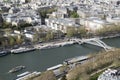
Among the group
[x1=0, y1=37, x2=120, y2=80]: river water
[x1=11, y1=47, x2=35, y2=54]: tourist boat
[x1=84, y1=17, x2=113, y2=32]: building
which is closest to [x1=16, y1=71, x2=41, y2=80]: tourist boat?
[x1=0, y1=37, x2=120, y2=80]: river water

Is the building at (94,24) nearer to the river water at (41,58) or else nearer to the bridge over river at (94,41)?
the bridge over river at (94,41)

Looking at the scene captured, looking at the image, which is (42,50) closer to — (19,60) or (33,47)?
(33,47)

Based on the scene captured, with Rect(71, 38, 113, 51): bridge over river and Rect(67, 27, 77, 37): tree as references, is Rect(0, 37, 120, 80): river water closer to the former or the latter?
Rect(71, 38, 113, 51): bridge over river

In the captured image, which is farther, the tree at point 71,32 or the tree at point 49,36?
the tree at point 71,32

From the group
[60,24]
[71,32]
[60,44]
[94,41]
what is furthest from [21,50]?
[60,24]

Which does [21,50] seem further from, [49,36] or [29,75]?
[29,75]

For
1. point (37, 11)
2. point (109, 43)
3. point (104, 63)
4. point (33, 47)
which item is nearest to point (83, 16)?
point (37, 11)

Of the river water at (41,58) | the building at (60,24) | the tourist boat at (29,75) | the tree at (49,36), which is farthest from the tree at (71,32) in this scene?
the tourist boat at (29,75)

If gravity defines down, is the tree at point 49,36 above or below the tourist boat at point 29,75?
below
